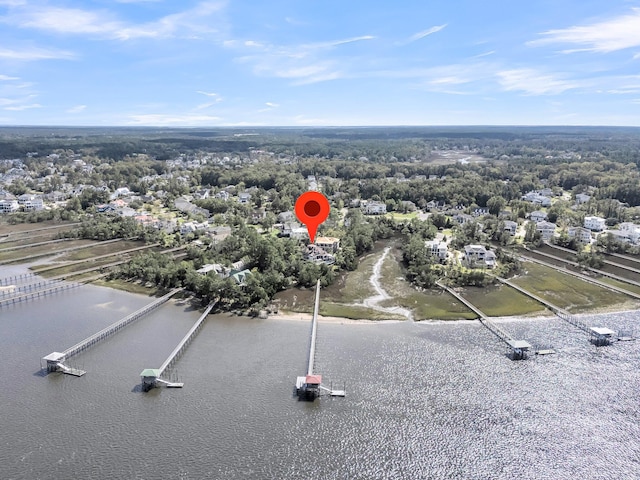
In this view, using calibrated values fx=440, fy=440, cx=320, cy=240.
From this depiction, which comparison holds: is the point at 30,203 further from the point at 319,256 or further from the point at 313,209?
the point at 313,209

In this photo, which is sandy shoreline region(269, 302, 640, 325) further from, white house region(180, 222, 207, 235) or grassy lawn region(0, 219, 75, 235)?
grassy lawn region(0, 219, 75, 235)

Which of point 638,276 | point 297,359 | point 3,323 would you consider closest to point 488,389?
point 297,359

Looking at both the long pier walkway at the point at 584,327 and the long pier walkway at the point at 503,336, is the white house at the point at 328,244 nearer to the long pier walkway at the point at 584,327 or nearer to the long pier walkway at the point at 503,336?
the long pier walkway at the point at 503,336

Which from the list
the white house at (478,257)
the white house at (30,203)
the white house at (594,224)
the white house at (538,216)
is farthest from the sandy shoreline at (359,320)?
the white house at (30,203)

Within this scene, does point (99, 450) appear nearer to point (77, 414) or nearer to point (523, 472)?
point (77, 414)

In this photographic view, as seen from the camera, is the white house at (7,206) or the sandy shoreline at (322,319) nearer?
the sandy shoreline at (322,319)

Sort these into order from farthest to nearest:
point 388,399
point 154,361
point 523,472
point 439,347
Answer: point 439,347 < point 154,361 < point 388,399 < point 523,472

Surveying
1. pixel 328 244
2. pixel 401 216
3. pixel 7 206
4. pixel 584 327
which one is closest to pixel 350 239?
pixel 328 244

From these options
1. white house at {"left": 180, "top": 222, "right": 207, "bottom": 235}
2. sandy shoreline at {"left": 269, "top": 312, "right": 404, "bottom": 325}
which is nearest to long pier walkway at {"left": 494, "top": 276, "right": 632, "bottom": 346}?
sandy shoreline at {"left": 269, "top": 312, "right": 404, "bottom": 325}
